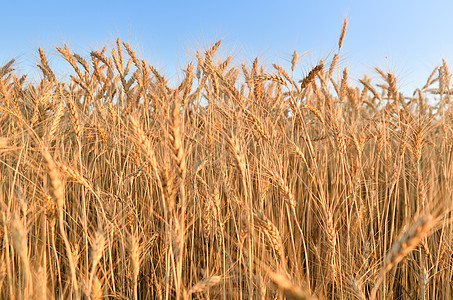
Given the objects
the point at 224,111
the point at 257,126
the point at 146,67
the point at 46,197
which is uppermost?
the point at 146,67

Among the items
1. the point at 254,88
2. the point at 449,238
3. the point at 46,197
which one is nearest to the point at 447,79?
the point at 449,238

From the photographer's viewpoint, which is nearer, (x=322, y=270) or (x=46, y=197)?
(x=46, y=197)

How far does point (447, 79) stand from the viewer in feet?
8.93

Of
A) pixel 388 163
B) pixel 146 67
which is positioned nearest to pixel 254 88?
pixel 146 67

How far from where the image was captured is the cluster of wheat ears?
1.17m

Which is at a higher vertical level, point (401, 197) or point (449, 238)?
point (401, 197)

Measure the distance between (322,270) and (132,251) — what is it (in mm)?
1446

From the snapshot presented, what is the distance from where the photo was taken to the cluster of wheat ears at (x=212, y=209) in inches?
45.9

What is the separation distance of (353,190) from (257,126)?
2.58 feet

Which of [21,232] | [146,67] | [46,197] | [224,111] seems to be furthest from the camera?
[146,67]

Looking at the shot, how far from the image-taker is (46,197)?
131 cm

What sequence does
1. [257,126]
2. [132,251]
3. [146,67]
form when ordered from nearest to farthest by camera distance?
[132,251] < [257,126] < [146,67]

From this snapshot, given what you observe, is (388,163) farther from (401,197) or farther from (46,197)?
(46,197)

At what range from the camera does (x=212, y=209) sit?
1.74 m
